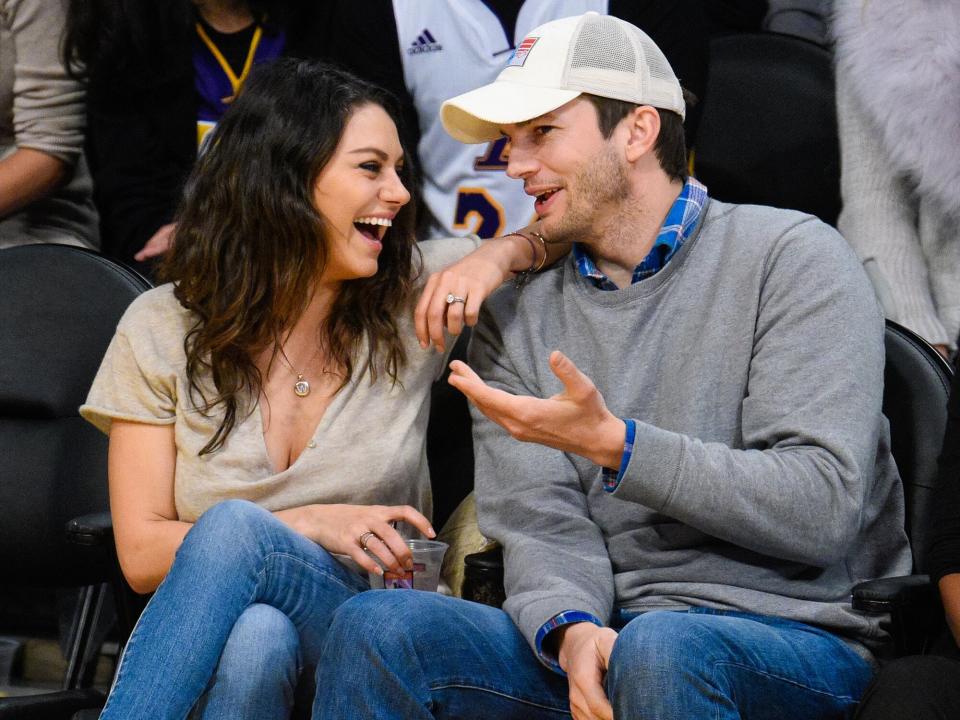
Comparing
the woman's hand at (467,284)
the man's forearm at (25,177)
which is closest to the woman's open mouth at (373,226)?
the woman's hand at (467,284)

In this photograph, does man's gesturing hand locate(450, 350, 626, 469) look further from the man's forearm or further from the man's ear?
the man's forearm

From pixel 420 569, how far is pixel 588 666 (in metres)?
0.41

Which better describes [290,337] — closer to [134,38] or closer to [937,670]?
[134,38]

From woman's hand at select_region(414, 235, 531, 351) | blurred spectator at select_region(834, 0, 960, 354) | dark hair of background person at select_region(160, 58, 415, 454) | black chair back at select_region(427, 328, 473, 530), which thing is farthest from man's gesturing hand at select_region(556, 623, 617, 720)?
blurred spectator at select_region(834, 0, 960, 354)

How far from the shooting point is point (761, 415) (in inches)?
81.1

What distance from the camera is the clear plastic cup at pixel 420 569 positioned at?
2158 mm

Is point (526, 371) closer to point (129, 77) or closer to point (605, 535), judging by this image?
point (605, 535)

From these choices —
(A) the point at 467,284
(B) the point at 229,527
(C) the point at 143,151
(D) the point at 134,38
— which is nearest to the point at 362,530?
(B) the point at 229,527

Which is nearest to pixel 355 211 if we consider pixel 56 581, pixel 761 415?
pixel 761 415

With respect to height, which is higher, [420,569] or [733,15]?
[733,15]

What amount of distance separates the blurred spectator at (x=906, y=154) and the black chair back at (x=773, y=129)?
20 centimetres

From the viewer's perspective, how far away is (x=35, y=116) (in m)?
3.40

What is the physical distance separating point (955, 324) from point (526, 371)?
1.06m

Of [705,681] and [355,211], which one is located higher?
[355,211]
